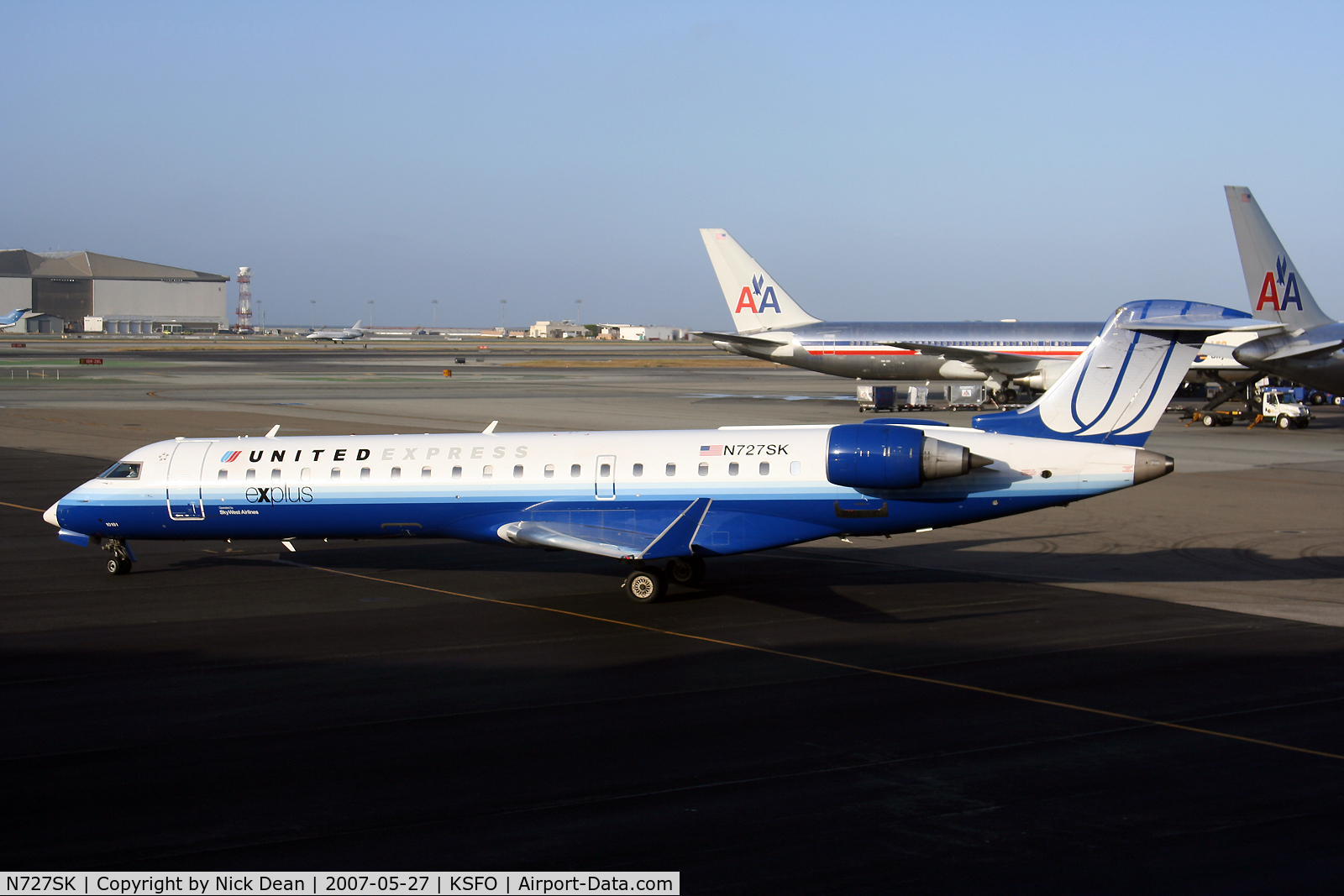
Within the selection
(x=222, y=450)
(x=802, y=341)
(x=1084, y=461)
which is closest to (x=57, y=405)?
(x=802, y=341)

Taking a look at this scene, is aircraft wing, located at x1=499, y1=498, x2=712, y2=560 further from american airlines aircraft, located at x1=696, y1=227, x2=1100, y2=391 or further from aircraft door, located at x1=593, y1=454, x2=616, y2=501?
american airlines aircraft, located at x1=696, y1=227, x2=1100, y2=391

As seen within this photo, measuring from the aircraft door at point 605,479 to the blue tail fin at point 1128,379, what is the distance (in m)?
7.66

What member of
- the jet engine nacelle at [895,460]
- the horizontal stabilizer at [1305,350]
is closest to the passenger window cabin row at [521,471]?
the jet engine nacelle at [895,460]

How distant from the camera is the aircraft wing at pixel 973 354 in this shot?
6347cm

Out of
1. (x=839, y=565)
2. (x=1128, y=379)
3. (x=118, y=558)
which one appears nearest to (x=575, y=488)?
(x=839, y=565)

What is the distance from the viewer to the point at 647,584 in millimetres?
21219

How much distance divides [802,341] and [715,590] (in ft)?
152

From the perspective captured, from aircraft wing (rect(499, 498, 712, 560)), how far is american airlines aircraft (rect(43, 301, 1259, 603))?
35mm

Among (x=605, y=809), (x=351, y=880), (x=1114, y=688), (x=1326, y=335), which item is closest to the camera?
(x=351, y=880)

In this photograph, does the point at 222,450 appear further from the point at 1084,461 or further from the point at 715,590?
the point at 1084,461

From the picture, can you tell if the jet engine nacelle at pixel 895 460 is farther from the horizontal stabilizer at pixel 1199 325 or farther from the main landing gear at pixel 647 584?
the horizontal stabilizer at pixel 1199 325

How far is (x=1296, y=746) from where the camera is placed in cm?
1358

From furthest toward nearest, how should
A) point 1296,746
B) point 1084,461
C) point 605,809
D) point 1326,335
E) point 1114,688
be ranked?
point 1326,335
point 1084,461
point 1114,688
point 1296,746
point 605,809
